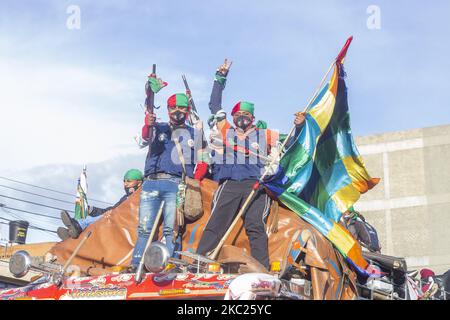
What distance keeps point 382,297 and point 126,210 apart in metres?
3.27

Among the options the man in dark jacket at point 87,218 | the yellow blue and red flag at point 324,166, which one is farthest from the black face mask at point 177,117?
the man in dark jacket at point 87,218

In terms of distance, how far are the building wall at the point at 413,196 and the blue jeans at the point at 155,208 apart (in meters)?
25.5

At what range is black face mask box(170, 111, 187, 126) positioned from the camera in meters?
9.15

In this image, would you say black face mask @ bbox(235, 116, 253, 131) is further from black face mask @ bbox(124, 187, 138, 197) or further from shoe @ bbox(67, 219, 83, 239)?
shoe @ bbox(67, 219, 83, 239)

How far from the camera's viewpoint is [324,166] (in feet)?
31.2

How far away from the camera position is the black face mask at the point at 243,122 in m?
9.04

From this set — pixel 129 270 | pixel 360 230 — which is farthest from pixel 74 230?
pixel 360 230

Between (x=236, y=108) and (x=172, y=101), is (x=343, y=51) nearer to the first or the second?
(x=236, y=108)

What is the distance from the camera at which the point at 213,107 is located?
9969 millimetres

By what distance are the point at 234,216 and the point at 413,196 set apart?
26824mm

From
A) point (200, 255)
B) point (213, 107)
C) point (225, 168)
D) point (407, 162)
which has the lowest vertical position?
point (200, 255)
